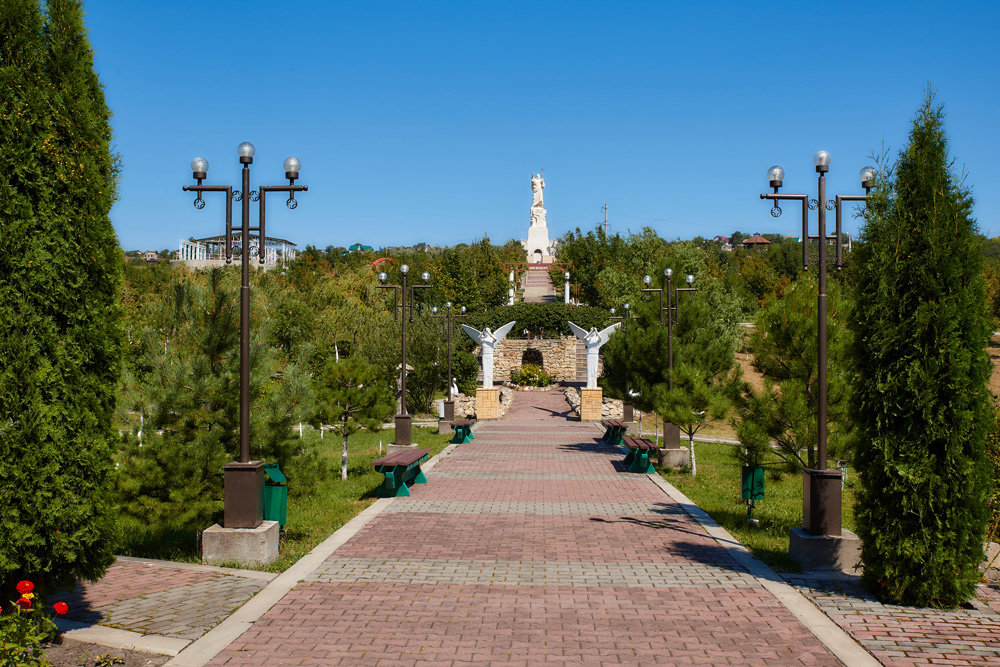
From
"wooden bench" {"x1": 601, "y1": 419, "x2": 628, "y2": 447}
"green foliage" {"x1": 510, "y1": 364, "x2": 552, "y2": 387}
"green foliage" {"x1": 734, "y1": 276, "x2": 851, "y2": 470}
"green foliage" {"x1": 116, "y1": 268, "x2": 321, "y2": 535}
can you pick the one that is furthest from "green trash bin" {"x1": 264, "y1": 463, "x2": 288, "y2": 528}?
"green foliage" {"x1": 510, "y1": 364, "x2": 552, "y2": 387}

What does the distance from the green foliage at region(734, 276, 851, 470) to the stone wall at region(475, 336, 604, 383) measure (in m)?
36.9

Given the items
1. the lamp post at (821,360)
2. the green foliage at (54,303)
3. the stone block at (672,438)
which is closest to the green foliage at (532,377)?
the stone block at (672,438)

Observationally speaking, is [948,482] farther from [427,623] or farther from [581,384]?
[581,384]

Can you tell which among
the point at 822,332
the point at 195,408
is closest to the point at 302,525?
the point at 195,408

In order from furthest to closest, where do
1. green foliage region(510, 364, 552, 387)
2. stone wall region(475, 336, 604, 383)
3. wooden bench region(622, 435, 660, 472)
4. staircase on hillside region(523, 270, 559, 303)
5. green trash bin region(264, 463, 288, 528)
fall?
staircase on hillside region(523, 270, 559, 303), stone wall region(475, 336, 604, 383), green foliage region(510, 364, 552, 387), wooden bench region(622, 435, 660, 472), green trash bin region(264, 463, 288, 528)

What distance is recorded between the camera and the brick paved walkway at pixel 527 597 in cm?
538

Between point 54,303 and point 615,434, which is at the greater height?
point 54,303

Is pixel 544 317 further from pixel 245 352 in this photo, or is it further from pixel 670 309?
pixel 245 352

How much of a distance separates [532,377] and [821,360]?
37.9 m

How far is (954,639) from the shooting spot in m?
5.67

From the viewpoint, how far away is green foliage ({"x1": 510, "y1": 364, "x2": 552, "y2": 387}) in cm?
4591

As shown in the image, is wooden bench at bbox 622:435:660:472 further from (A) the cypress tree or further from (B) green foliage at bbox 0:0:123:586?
(B) green foliage at bbox 0:0:123:586

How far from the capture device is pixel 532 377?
4603 cm

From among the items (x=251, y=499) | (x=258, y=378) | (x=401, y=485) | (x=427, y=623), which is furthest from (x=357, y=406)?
(x=427, y=623)
